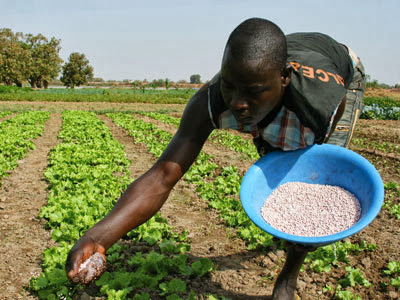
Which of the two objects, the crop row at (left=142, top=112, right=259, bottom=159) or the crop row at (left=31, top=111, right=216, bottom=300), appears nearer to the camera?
the crop row at (left=31, top=111, right=216, bottom=300)

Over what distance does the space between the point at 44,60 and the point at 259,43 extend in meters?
68.3

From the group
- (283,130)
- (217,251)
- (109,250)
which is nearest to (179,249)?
(217,251)

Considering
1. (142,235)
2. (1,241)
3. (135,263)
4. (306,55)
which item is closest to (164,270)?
(135,263)

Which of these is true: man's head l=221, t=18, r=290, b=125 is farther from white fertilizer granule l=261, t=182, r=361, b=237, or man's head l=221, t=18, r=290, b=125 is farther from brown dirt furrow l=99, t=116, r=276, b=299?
brown dirt furrow l=99, t=116, r=276, b=299

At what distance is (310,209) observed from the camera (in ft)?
6.73

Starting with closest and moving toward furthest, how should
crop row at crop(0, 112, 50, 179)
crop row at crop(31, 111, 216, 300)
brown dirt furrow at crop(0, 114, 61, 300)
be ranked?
crop row at crop(31, 111, 216, 300) < brown dirt furrow at crop(0, 114, 61, 300) < crop row at crop(0, 112, 50, 179)

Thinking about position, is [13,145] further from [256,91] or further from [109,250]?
[256,91]

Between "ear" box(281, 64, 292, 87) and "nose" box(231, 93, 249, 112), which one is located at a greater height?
"ear" box(281, 64, 292, 87)

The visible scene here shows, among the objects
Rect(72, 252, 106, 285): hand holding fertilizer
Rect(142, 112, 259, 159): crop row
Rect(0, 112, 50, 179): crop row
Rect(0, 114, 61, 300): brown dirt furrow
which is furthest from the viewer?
Rect(142, 112, 259, 159): crop row

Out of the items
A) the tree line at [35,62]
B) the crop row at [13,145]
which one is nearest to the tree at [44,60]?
the tree line at [35,62]

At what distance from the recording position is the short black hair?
5.05ft

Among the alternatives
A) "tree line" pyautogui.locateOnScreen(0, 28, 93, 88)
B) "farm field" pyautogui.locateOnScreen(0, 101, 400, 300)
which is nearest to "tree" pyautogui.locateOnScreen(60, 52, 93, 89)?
"tree line" pyautogui.locateOnScreen(0, 28, 93, 88)

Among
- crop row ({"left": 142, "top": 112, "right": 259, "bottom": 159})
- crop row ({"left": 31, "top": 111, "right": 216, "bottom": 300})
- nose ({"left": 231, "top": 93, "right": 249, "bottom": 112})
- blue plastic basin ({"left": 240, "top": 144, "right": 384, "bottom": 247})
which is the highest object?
nose ({"left": 231, "top": 93, "right": 249, "bottom": 112})

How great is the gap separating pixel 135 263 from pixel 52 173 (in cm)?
311
